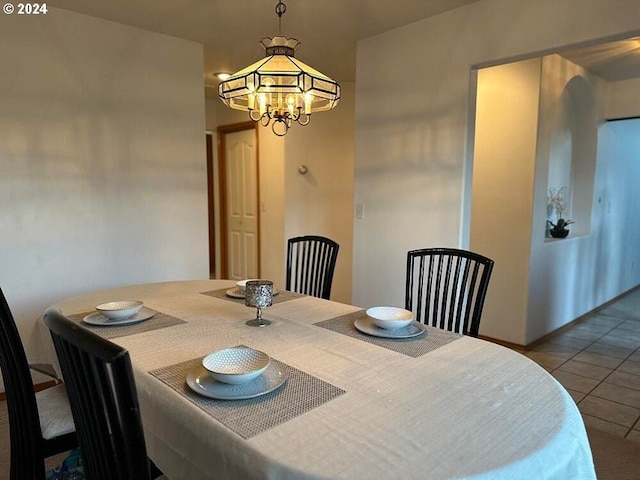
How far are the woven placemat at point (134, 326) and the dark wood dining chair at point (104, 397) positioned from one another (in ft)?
2.02

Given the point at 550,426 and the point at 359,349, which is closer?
the point at 550,426

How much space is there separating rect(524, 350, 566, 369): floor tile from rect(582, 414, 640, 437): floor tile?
2.52 feet

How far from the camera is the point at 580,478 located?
37.0 inches

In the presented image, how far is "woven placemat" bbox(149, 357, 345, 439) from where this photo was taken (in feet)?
3.28

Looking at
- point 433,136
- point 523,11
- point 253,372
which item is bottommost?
point 253,372

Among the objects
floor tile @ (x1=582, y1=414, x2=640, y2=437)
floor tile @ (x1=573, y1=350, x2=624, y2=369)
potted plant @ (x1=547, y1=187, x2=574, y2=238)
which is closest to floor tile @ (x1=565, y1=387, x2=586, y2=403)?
floor tile @ (x1=582, y1=414, x2=640, y2=437)

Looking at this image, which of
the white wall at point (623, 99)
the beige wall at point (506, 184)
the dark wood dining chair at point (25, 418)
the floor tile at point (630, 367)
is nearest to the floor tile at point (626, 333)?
the floor tile at point (630, 367)

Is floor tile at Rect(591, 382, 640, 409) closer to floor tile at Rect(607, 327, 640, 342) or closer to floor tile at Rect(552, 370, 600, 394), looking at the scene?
floor tile at Rect(552, 370, 600, 394)

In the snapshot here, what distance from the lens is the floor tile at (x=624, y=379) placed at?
295cm

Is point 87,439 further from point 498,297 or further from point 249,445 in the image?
point 498,297

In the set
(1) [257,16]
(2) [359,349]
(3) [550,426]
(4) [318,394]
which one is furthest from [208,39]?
(3) [550,426]

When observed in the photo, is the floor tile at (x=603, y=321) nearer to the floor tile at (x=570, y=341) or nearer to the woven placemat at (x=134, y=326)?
the floor tile at (x=570, y=341)

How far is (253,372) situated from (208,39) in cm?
297

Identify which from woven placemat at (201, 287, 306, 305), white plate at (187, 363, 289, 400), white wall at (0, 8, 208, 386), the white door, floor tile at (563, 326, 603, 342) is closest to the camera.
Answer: white plate at (187, 363, 289, 400)
